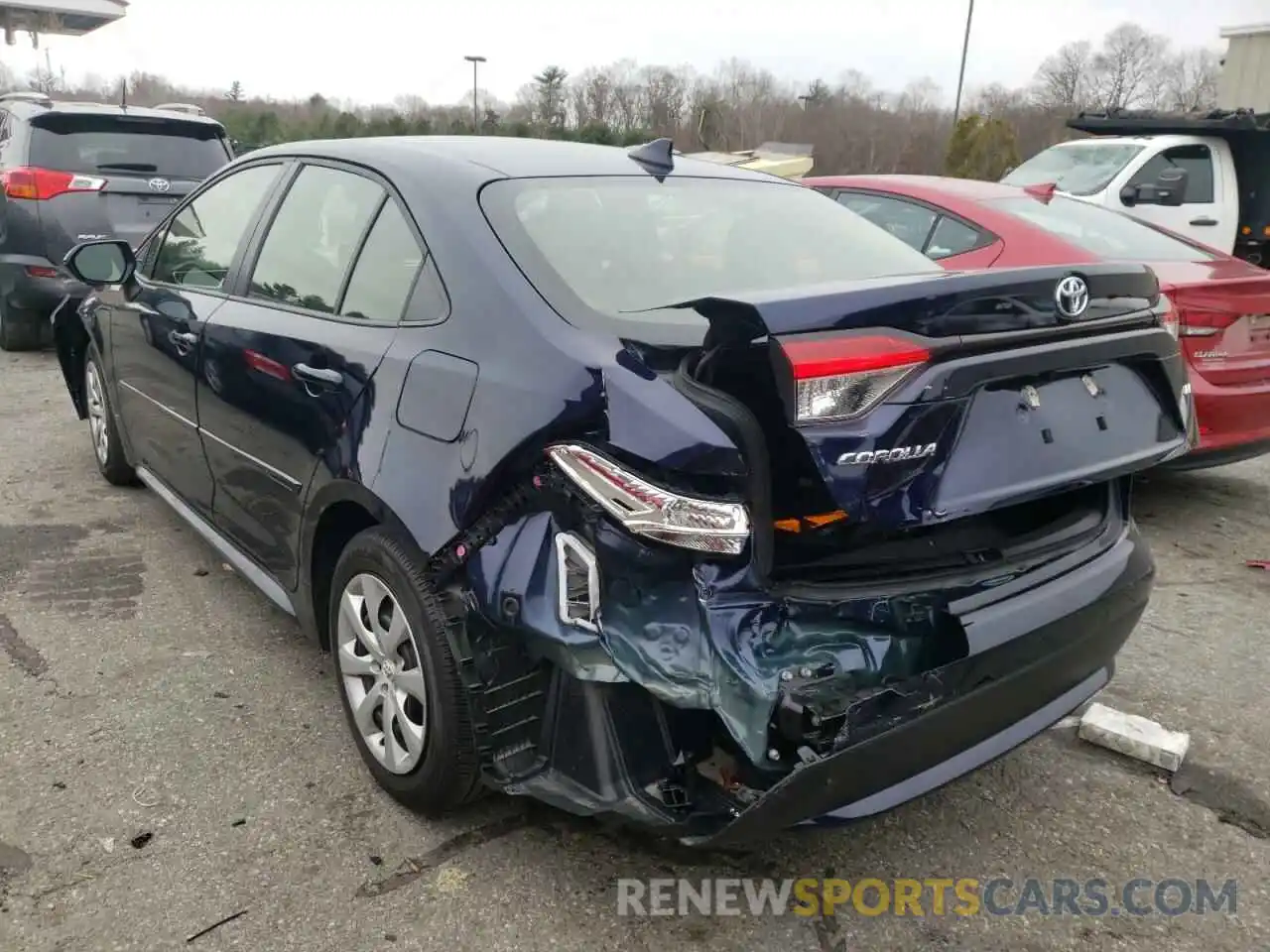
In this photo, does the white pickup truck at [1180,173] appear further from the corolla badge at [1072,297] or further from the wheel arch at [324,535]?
the wheel arch at [324,535]

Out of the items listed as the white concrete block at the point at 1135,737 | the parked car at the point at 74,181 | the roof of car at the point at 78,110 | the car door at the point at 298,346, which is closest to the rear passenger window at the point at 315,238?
the car door at the point at 298,346

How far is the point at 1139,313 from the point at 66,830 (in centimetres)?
279

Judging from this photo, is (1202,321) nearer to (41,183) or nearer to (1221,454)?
(1221,454)

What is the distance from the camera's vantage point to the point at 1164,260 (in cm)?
484

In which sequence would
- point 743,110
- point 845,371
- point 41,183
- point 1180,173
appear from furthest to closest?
point 743,110, point 1180,173, point 41,183, point 845,371

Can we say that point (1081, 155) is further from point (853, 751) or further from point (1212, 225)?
point (853, 751)

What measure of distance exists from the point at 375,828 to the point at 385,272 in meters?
1.40

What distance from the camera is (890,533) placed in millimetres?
2037

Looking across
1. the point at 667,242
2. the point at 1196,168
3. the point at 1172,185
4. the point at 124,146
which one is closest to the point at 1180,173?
the point at 1172,185

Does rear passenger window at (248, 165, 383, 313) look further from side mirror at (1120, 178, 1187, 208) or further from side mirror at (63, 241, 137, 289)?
side mirror at (1120, 178, 1187, 208)

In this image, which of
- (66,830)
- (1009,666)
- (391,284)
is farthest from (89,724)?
(1009,666)

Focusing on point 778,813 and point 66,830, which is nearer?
point 778,813

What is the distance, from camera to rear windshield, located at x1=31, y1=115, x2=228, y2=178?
7.30m

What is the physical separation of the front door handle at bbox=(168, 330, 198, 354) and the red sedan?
9.39 feet
